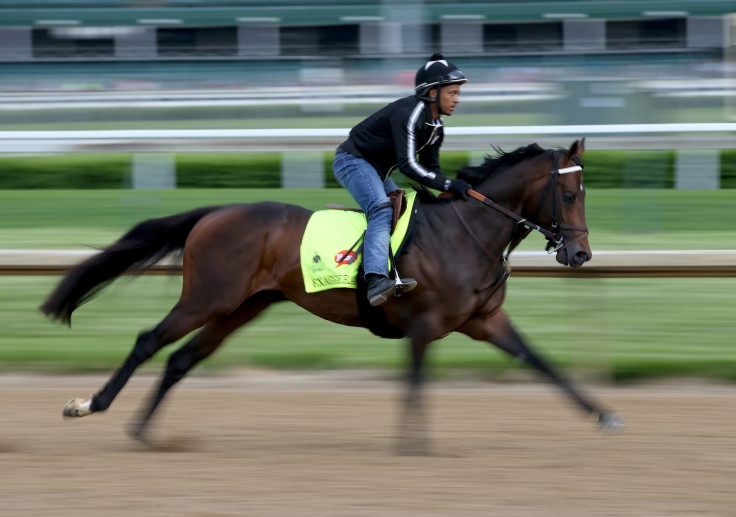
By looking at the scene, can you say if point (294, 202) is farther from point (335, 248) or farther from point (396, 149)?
point (396, 149)

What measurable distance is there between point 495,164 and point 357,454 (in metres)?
1.54

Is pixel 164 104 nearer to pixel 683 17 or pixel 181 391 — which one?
pixel 181 391

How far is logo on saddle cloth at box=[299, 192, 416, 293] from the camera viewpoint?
15.8ft

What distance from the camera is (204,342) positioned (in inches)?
197

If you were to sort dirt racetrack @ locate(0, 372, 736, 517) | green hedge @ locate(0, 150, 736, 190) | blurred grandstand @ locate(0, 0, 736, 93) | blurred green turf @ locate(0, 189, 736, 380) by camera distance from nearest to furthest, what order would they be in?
1. dirt racetrack @ locate(0, 372, 736, 517)
2. blurred green turf @ locate(0, 189, 736, 380)
3. green hedge @ locate(0, 150, 736, 190)
4. blurred grandstand @ locate(0, 0, 736, 93)

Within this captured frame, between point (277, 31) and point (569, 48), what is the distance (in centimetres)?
720

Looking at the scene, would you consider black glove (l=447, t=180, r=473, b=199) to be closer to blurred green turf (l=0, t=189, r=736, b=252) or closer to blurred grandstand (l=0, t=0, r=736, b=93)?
blurred green turf (l=0, t=189, r=736, b=252)

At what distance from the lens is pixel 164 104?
1334 cm

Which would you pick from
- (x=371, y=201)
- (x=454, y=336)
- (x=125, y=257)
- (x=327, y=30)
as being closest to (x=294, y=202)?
(x=454, y=336)

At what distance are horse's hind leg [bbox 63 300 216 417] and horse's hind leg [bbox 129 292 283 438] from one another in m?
0.14

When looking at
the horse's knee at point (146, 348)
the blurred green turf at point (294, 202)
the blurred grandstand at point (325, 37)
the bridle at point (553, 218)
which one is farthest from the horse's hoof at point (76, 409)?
the blurred grandstand at point (325, 37)

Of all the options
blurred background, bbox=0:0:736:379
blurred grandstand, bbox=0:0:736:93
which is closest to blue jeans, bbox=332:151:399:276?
blurred background, bbox=0:0:736:379

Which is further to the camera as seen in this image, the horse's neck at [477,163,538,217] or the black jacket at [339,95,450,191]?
the horse's neck at [477,163,538,217]

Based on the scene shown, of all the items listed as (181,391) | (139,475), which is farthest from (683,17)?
(139,475)
